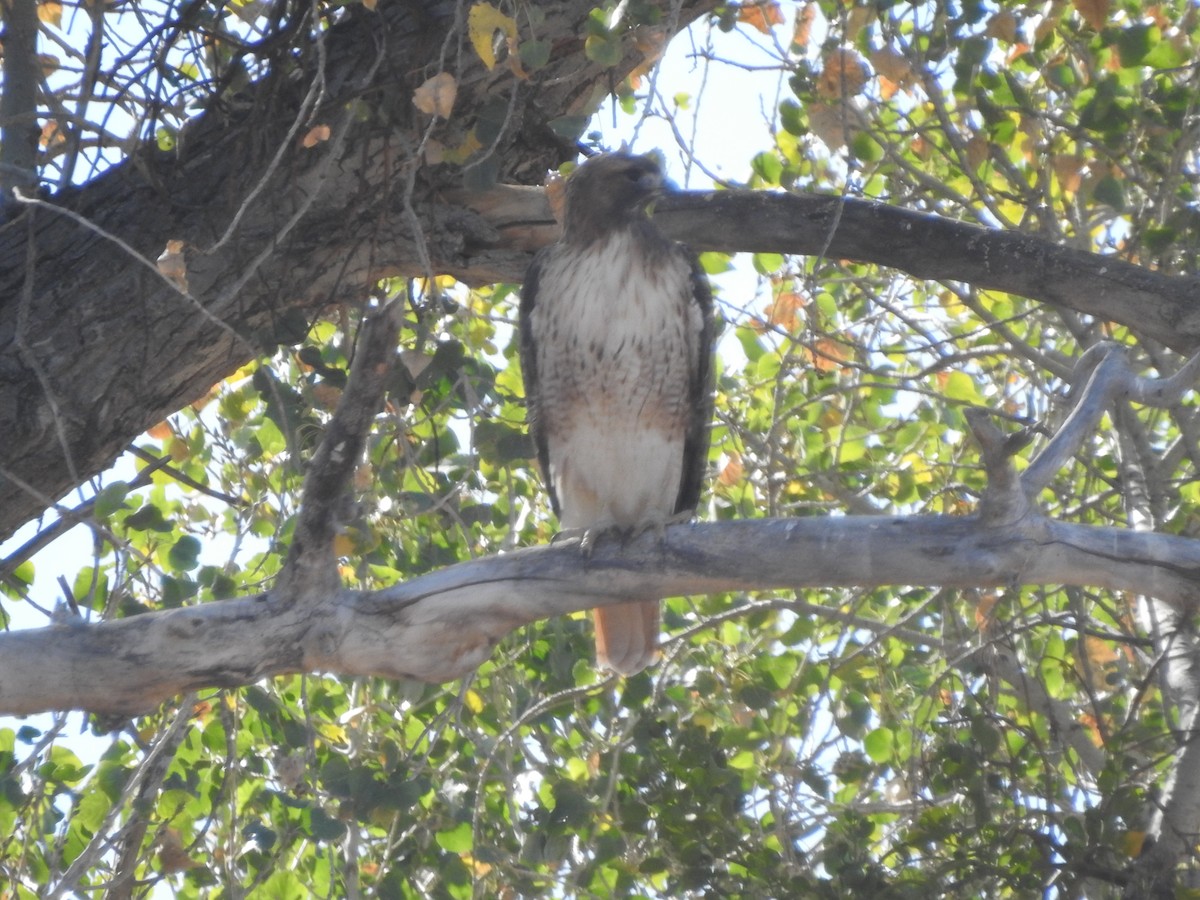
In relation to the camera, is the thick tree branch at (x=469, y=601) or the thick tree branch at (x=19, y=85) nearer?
the thick tree branch at (x=469, y=601)

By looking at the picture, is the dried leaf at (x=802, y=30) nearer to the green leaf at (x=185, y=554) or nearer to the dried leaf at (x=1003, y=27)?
the dried leaf at (x=1003, y=27)

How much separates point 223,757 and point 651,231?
2006mm

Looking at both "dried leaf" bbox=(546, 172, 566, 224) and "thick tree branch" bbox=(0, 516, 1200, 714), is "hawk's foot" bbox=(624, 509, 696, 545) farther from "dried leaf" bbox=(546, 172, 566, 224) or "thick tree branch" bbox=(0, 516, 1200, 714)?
"dried leaf" bbox=(546, 172, 566, 224)

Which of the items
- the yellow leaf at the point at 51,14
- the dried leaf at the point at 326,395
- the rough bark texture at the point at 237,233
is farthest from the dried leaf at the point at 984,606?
the yellow leaf at the point at 51,14

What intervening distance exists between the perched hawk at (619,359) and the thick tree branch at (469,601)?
1.05m

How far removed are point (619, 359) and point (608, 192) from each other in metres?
0.51

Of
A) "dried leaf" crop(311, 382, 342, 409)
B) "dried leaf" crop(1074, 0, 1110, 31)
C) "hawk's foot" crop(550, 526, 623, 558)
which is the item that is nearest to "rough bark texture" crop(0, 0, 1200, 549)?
"dried leaf" crop(311, 382, 342, 409)

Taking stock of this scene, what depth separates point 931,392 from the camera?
169 inches

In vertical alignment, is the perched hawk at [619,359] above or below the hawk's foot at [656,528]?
above

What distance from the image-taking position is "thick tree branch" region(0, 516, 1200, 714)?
2486mm

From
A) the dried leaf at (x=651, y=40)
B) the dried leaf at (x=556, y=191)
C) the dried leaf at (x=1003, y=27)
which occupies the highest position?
the dried leaf at (x=1003, y=27)

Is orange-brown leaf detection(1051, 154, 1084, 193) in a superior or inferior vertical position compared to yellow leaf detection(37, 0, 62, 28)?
inferior

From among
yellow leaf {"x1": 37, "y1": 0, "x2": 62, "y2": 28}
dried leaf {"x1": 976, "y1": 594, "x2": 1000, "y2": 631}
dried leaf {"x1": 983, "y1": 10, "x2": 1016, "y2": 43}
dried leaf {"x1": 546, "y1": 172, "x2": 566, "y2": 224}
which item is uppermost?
yellow leaf {"x1": 37, "y1": 0, "x2": 62, "y2": 28}

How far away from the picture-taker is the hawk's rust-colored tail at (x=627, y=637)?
3864 mm
